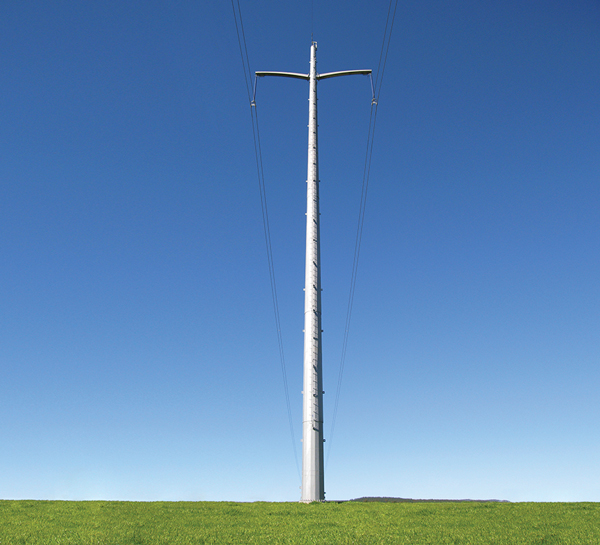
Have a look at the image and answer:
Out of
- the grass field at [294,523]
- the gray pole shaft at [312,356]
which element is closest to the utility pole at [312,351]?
the gray pole shaft at [312,356]

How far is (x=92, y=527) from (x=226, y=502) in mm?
7420

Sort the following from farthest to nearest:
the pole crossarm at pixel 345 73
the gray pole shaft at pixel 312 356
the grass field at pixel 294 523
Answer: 1. the pole crossarm at pixel 345 73
2. the gray pole shaft at pixel 312 356
3. the grass field at pixel 294 523

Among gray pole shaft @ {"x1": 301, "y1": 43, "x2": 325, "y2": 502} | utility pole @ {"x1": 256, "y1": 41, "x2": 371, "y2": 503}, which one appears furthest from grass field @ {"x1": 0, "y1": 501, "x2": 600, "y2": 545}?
gray pole shaft @ {"x1": 301, "y1": 43, "x2": 325, "y2": 502}

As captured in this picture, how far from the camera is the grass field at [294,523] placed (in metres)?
12.1

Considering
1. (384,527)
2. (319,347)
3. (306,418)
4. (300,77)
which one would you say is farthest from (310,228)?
(384,527)

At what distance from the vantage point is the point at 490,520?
1496 cm

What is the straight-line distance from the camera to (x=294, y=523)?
48.0ft

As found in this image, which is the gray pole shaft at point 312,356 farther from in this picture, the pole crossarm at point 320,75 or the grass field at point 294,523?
the pole crossarm at point 320,75

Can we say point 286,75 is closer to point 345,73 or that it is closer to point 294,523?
point 345,73

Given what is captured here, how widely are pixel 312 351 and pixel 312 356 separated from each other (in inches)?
10.2

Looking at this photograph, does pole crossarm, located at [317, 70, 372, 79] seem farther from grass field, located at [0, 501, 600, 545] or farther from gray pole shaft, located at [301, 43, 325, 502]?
grass field, located at [0, 501, 600, 545]

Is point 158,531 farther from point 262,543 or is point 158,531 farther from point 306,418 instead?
point 306,418

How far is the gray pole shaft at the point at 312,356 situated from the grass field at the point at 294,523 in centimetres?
200

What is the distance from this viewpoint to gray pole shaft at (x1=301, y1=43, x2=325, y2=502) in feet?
70.6
